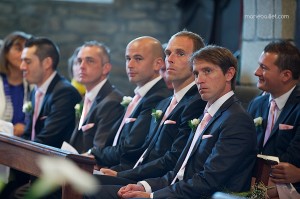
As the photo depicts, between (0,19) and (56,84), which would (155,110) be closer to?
(56,84)

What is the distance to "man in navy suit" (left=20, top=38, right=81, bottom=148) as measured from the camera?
601cm

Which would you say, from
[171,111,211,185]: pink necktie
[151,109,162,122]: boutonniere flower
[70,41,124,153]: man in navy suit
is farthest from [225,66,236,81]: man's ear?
[70,41,124,153]: man in navy suit

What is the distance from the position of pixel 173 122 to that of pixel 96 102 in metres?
1.38

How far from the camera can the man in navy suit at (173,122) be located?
432 centimetres

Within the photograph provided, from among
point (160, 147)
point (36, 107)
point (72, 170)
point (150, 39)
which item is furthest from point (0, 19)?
point (72, 170)

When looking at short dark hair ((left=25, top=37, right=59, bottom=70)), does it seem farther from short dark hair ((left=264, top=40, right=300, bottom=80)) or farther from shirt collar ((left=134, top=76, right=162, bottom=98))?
short dark hair ((left=264, top=40, right=300, bottom=80))

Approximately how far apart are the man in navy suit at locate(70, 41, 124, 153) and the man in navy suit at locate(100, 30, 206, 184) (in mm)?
788

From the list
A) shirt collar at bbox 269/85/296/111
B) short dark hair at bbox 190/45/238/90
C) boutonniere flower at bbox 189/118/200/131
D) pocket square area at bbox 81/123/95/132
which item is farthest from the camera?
pocket square area at bbox 81/123/95/132

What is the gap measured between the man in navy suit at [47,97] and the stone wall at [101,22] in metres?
4.11

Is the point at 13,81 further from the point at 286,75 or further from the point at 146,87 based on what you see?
the point at 286,75

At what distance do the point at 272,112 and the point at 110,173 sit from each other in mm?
1221

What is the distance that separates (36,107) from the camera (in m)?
6.27

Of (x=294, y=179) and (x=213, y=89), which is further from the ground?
(x=213, y=89)

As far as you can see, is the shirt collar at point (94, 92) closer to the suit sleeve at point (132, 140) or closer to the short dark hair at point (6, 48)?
the suit sleeve at point (132, 140)
